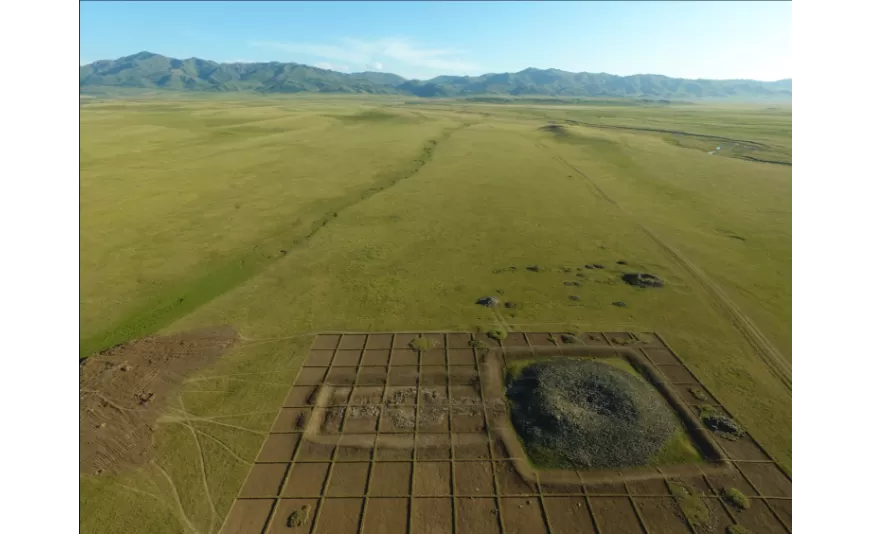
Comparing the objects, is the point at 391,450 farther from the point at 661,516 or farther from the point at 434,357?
the point at 661,516

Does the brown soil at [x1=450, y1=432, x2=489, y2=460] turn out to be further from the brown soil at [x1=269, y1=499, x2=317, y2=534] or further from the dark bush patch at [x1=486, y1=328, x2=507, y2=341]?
the dark bush patch at [x1=486, y1=328, x2=507, y2=341]

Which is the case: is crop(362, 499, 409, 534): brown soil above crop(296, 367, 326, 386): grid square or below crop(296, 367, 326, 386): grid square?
below

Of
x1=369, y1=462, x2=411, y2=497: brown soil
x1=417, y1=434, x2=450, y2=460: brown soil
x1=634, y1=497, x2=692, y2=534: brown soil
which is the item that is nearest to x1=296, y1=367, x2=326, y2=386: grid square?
x1=369, y1=462, x2=411, y2=497: brown soil

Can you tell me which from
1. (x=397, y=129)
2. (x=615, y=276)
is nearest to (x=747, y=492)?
(x=615, y=276)

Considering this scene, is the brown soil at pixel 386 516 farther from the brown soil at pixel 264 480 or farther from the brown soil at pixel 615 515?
the brown soil at pixel 615 515

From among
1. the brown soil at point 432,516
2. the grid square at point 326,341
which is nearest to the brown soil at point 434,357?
the grid square at point 326,341

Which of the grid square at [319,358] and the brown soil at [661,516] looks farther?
the grid square at [319,358]
